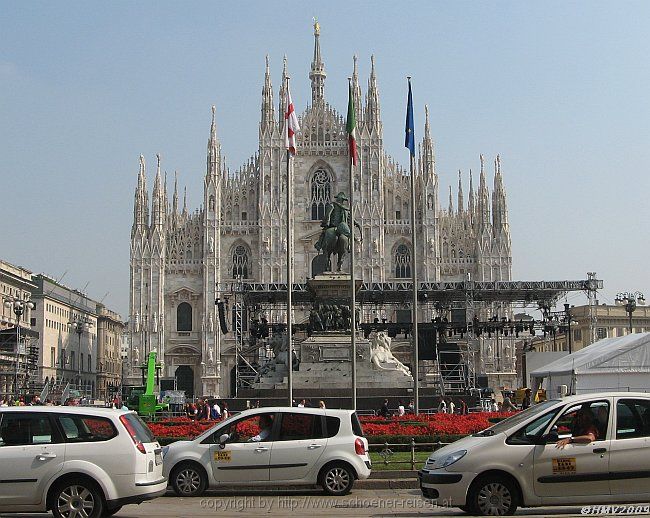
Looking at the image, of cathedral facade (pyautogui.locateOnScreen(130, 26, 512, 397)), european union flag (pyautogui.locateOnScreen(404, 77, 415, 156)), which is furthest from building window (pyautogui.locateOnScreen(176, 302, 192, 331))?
european union flag (pyautogui.locateOnScreen(404, 77, 415, 156))

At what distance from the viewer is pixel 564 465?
12.4 m

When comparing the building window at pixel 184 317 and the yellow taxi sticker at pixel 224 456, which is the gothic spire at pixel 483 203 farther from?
the yellow taxi sticker at pixel 224 456

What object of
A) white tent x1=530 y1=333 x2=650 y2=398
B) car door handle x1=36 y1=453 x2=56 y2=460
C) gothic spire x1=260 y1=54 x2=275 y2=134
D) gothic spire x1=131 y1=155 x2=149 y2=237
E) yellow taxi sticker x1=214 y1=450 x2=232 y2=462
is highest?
gothic spire x1=260 y1=54 x2=275 y2=134

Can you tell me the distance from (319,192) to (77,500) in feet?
205

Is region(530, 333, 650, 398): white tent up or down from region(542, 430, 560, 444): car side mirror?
up

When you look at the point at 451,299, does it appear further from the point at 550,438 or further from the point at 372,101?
the point at 550,438

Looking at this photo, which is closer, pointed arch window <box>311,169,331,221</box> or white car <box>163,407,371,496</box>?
white car <box>163,407,371,496</box>

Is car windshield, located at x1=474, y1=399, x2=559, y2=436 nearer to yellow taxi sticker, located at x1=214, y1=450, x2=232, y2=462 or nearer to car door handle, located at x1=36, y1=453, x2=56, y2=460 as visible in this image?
yellow taxi sticker, located at x1=214, y1=450, x2=232, y2=462

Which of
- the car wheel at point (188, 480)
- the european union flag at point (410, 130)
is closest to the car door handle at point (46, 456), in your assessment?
the car wheel at point (188, 480)

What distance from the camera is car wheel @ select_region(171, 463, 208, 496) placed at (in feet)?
51.9

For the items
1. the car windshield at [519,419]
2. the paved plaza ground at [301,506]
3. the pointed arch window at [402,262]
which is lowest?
the paved plaza ground at [301,506]

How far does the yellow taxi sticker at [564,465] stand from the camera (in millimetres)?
12336

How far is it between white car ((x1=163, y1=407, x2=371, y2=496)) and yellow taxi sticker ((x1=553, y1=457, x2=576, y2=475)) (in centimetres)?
411

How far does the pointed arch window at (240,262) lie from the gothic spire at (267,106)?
8.83m
